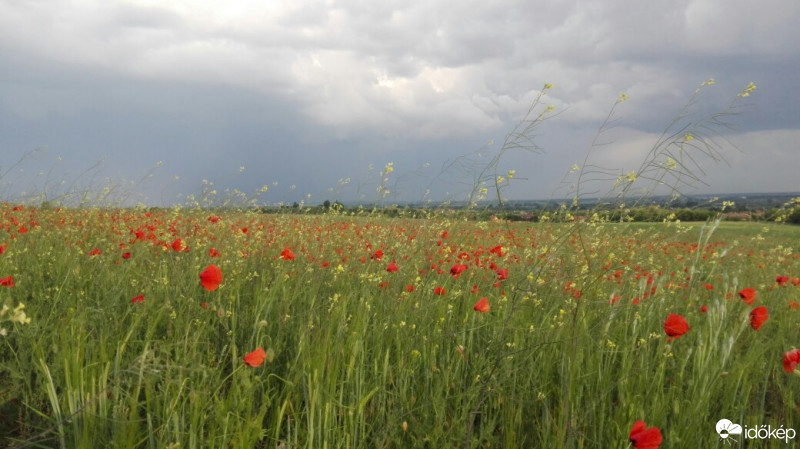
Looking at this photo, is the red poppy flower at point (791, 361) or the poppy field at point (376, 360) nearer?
the poppy field at point (376, 360)

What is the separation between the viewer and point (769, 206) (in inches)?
178

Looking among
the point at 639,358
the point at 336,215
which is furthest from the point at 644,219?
the point at 336,215

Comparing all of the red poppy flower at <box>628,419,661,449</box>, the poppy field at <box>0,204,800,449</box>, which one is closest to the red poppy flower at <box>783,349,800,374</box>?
the poppy field at <box>0,204,800,449</box>

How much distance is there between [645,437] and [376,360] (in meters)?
0.95

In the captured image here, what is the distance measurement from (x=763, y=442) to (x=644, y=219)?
1745mm

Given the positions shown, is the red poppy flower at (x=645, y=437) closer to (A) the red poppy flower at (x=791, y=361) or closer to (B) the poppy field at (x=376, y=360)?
(B) the poppy field at (x=376, y=360)

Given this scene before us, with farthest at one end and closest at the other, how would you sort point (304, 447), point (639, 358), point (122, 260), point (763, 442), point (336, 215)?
1. point (336, 215)
2. point (122, 260)
3. point (639, 358)
4. point (763, 442)
5. point (304, 447)

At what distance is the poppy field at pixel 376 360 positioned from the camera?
5.56ft

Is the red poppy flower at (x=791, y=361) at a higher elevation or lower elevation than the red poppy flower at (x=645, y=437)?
higher

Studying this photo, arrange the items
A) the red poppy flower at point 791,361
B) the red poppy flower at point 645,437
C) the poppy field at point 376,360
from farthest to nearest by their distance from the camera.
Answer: the red poppy flower at point 791,361 < the poppy field at point 376,360 < the red poppy flower at point 645,437

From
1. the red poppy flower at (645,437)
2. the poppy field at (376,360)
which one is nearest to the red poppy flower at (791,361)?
the poppy field at (376,360)

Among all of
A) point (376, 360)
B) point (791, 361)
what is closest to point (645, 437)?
point (791, 361)

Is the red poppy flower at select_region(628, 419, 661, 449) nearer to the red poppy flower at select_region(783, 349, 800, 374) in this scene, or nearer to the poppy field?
the poppy field

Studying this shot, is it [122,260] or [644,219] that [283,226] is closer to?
[122,260]
